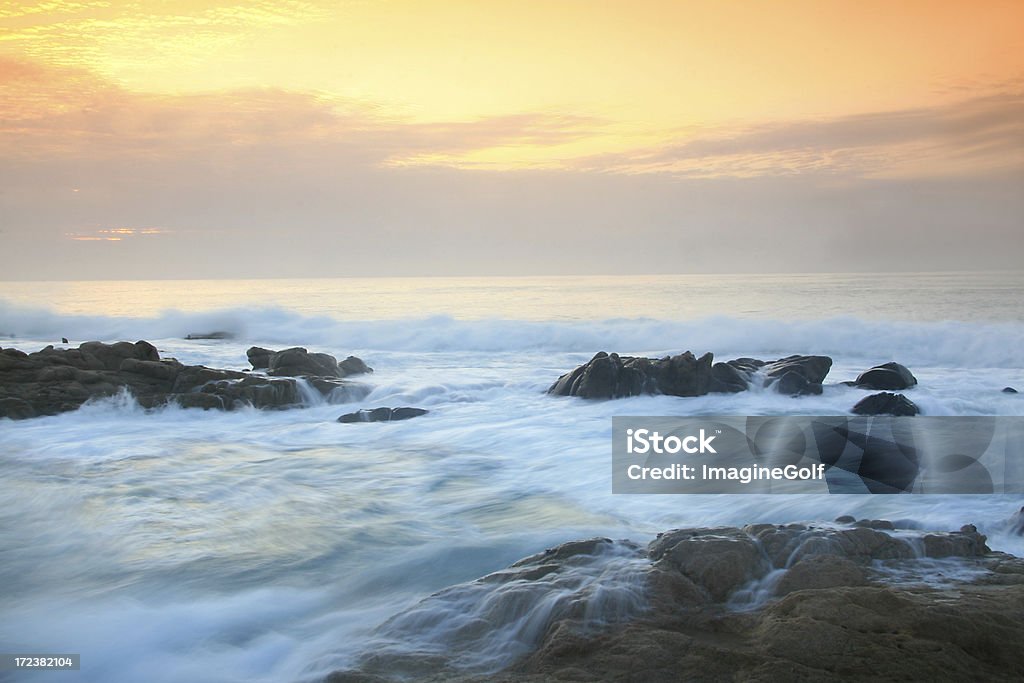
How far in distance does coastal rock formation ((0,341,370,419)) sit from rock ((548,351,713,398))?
16.2 feet

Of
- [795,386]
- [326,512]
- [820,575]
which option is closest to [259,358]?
[326,512]

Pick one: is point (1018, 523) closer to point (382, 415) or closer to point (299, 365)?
point (382, 415)

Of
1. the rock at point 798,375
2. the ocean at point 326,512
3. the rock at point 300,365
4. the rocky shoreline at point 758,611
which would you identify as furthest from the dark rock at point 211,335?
the rocky shoreline at point 758,611

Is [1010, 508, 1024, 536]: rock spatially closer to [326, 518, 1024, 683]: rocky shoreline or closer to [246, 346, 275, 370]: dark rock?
[326, 518, 1024, 683]: rocky shoreline

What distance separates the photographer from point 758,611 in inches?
174

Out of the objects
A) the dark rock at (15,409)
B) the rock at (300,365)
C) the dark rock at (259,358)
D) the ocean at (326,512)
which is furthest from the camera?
the dark rock at (259,358)

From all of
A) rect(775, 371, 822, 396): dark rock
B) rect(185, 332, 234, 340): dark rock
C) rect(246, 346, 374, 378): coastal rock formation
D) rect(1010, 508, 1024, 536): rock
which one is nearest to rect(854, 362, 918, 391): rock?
rect(775, 371, 822, 396): dark rock

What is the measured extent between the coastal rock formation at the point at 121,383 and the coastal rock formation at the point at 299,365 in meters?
1.16

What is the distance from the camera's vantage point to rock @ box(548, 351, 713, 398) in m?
14.6

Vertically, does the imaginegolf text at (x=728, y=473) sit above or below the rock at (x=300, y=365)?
below

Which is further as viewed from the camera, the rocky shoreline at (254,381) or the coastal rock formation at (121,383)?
the rocky shoreline at (254,381)

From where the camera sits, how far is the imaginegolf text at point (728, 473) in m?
8.52

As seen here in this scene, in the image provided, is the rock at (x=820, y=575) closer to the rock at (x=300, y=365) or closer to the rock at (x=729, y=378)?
the rock at (x=729, y=378)

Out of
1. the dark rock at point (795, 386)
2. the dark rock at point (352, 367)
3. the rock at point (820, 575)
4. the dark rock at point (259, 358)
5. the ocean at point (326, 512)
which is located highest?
the dark rock at point (259, 358)
